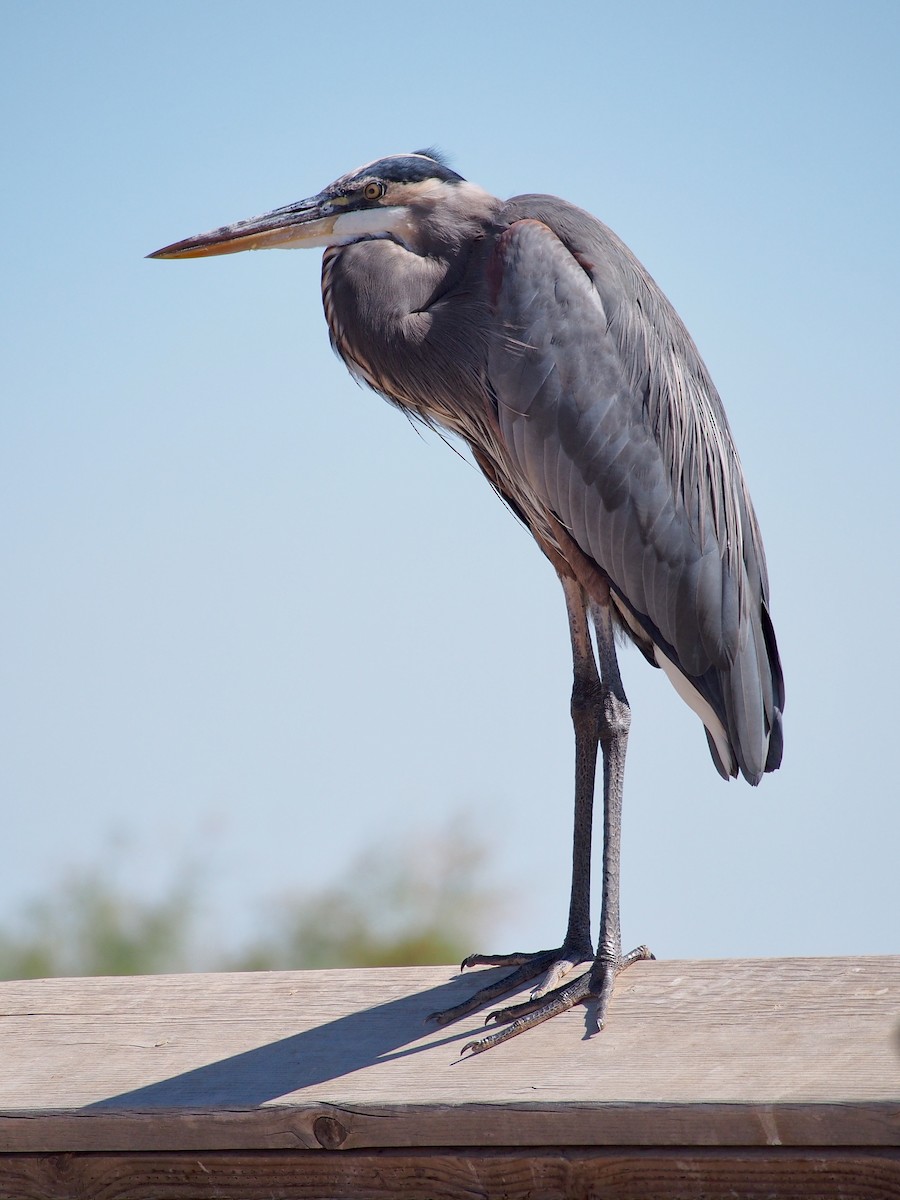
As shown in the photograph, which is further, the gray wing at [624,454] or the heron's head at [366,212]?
the heron's head at [366,212]

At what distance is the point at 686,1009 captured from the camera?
2262 millimetres

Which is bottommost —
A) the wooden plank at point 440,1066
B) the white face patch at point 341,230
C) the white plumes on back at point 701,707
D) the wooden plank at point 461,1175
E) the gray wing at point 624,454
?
the wooden plank at point 461,1175

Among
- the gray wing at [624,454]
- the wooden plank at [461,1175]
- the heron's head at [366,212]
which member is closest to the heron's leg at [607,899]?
the gray wing at [624,454]

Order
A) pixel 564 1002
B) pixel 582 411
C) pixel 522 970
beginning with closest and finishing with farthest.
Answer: pixel 564 1002
pixel 522 970
pixel 582 411

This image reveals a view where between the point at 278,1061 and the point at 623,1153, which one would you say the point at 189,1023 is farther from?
the point at 623,1153

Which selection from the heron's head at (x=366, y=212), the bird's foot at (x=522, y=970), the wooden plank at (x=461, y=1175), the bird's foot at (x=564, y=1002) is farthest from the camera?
the heron's head at (x=366, y=212)

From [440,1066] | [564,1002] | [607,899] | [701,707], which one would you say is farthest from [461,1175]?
[701,707]

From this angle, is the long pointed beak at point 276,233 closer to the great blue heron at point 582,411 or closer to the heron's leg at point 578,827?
the great blue heron at point 582,411

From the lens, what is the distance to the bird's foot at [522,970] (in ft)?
8.31

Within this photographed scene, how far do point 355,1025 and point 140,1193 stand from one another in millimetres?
470

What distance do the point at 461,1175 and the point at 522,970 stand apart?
2.75ft

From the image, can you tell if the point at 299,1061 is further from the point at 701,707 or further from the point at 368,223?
the point at 368,223

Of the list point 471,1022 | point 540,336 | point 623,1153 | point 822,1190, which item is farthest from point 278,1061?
point 540,336

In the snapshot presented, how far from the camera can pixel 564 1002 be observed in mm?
2516
